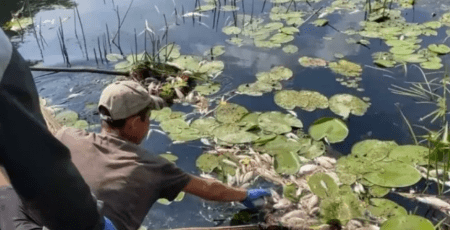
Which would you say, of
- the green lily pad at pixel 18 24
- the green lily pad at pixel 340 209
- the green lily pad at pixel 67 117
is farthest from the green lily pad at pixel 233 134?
the green lily pad at pixel 18 24

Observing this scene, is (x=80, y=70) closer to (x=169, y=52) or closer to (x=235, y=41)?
(x=169, y=52)

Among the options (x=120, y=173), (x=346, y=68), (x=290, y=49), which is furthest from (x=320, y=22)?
(x=120, y=173)

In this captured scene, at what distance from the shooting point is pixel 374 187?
315 cm

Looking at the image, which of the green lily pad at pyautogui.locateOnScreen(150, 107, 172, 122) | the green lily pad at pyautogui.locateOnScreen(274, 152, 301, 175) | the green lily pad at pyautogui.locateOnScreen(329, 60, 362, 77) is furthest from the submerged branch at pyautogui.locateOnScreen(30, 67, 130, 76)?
the green lily pad at pyautogui.locateOnScreen(329, 60, 362, 77)

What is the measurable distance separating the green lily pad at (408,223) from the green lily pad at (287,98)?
1426mm

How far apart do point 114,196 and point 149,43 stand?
3.11 meters

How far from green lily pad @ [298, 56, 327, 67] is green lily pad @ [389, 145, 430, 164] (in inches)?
53.7

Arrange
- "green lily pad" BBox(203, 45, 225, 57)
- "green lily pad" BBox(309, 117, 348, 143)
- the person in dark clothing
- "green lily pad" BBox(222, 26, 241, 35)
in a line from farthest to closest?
"green lily pad" BBox(222, 26, 241, 35) → "green lily pad" BBox(203, 45, 225, 57) → "green lily pad" BBox(309, 117, 348, 143) → the person in dark clothing

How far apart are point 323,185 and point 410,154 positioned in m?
0.67

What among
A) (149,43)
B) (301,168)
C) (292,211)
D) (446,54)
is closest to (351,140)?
(301,168)

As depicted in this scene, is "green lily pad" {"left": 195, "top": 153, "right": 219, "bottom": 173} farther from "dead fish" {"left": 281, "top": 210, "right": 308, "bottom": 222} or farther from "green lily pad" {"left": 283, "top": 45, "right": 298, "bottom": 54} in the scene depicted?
"green lily pad" {"left": 283, "top": 45, "right": 298, "bottom": 54}

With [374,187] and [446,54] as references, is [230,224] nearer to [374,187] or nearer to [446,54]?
[374,187]

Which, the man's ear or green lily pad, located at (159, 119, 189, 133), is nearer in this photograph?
the man's ear

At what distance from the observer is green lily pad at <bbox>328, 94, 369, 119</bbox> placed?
3.84 m
